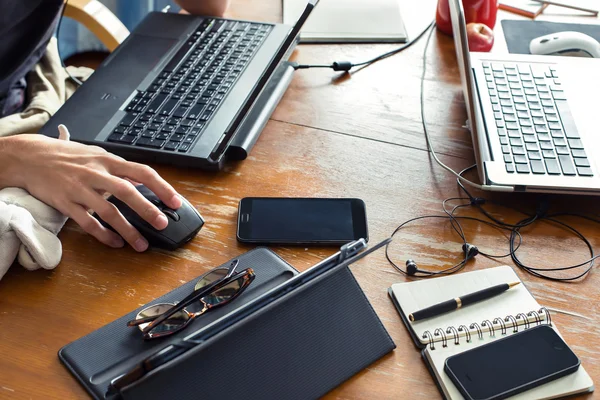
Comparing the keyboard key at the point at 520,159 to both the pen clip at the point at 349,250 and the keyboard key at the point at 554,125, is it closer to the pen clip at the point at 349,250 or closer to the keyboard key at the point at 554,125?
the keyboard key at the point at 554,125

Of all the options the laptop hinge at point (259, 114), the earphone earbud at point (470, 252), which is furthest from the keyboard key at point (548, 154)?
the laptop hinge at point (259, 114)

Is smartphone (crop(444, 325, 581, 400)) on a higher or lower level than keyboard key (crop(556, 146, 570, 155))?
lower

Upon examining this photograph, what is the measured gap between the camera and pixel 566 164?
35.6 inches

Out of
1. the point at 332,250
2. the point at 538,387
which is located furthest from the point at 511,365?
the point at 332,250

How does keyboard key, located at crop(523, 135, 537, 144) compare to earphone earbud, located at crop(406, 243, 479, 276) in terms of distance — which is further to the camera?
keyboard key, located at crop(523, 135, 537, 144)

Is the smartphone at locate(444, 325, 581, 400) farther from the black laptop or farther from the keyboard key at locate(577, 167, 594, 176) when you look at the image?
the black laptop

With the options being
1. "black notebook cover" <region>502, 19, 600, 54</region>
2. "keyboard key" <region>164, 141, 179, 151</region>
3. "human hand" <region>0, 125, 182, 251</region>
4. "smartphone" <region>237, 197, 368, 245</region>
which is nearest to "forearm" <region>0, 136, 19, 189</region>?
"human hand" <region>0, 125, 182, 251</region>

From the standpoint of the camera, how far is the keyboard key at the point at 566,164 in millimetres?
893

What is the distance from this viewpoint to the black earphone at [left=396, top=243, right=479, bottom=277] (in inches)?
30.9

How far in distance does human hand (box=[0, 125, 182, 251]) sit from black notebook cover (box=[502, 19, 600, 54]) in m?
0.84

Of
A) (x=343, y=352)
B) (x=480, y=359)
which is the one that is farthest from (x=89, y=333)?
(x=480, y=359)

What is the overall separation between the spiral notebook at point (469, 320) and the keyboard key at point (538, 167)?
18 cm

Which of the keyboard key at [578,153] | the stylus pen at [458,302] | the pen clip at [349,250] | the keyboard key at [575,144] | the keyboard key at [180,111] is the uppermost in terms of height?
the pen clip at [349,250]

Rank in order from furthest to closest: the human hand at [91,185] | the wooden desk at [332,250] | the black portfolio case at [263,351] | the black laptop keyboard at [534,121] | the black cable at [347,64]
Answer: the black cable at [347,64] < the black laptop keyboard at [534,121] < the human hand at [91,185] < the wooden desk at [332,250] < the black portfolio case at [263,351]
